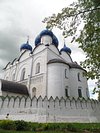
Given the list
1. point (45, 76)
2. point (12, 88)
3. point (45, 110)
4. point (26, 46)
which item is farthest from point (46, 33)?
point (45, 110)

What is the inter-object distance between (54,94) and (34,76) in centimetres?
523

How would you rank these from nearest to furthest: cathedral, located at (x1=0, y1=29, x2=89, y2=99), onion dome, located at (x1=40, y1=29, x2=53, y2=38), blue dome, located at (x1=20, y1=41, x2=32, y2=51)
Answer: cathedral, located at (x1=0, y1=29, x2=89, y2=99) → onion dome, located at (x1=40, y1=29, x2=53, y2=38) → blue dome, located at (x1=20, y1=41, x2=32, y2=51)

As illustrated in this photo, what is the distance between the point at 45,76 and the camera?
22.1 m

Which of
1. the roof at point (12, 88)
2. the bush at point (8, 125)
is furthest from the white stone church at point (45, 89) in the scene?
the bush at point (8, 125)

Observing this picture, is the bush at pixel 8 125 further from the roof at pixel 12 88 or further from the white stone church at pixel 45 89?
the roof at pixel 12 88

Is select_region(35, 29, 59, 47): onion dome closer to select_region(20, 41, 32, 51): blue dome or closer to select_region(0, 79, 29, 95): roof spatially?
select_region(20, 41, 32, 51): blue dome

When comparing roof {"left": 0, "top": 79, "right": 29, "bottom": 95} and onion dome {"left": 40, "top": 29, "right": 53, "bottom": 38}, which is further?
onion dome {"left": 40, "top": 29, "right": 53, "bottom": 38}

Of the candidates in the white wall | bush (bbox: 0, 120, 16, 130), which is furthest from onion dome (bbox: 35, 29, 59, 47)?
A: bush (bbox: 0, 120, 16, 130)

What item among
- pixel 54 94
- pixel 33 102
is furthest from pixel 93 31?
pixel 54 94

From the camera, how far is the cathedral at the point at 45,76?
2088 cm

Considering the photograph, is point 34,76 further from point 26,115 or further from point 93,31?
point 93,31

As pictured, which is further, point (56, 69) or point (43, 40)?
point (43, 40)

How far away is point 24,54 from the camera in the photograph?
29.1 m

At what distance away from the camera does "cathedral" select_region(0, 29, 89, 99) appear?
20881 mm
